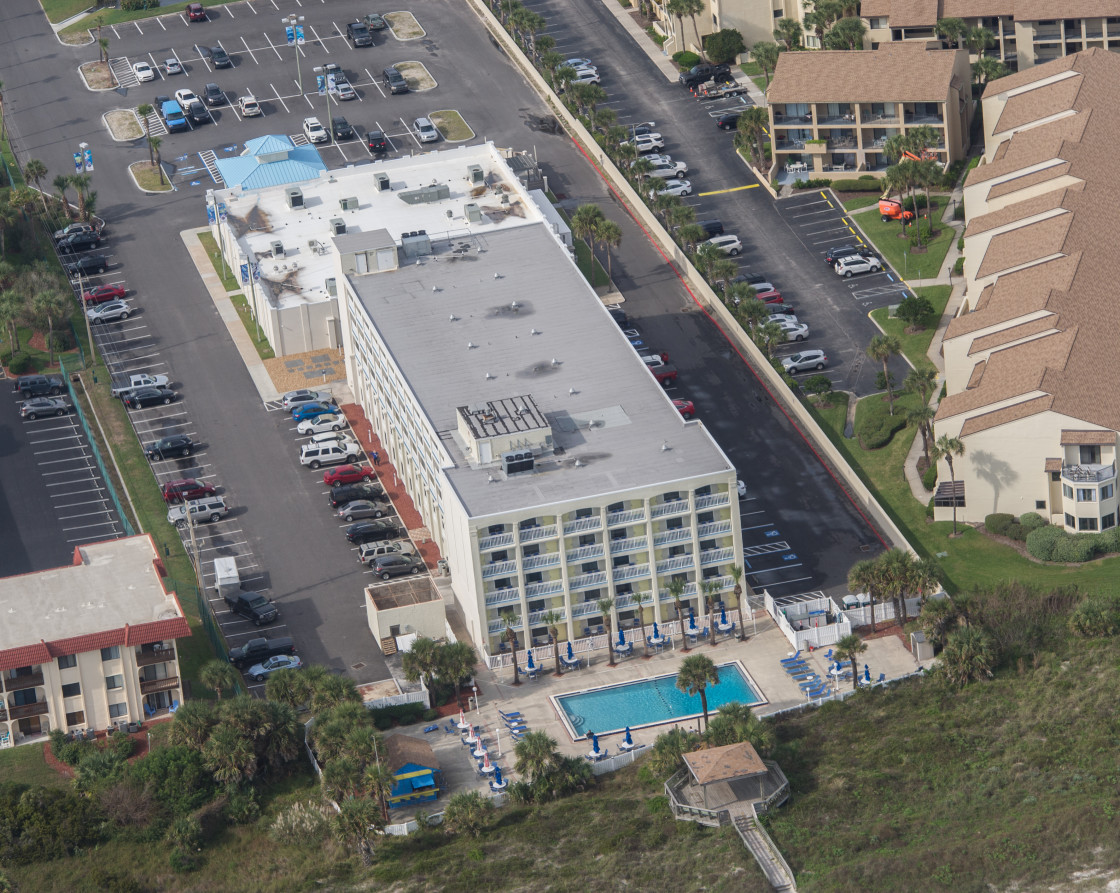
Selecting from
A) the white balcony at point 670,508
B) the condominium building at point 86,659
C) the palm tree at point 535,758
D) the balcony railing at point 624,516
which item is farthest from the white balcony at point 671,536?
the condominium building at point 86,659

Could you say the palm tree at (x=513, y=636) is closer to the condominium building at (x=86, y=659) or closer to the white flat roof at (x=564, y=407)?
the white flat roof at (x=564, y=407)

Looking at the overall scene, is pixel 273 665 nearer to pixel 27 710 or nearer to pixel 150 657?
pixel 150 657

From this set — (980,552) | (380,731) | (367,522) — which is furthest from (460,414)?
(980,552)

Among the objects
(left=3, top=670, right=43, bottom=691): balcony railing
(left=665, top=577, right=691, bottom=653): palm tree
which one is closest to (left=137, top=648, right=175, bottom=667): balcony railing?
(left=3, top=670, right=43, bottom=691): balcony railing

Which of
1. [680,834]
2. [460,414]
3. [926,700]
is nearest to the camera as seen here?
[680,834]

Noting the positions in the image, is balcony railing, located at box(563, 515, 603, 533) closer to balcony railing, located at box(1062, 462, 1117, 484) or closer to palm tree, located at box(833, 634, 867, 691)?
palm tree, located at box(833, 634, 867, 691)

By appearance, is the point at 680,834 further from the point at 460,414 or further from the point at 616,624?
the point at 460,414
